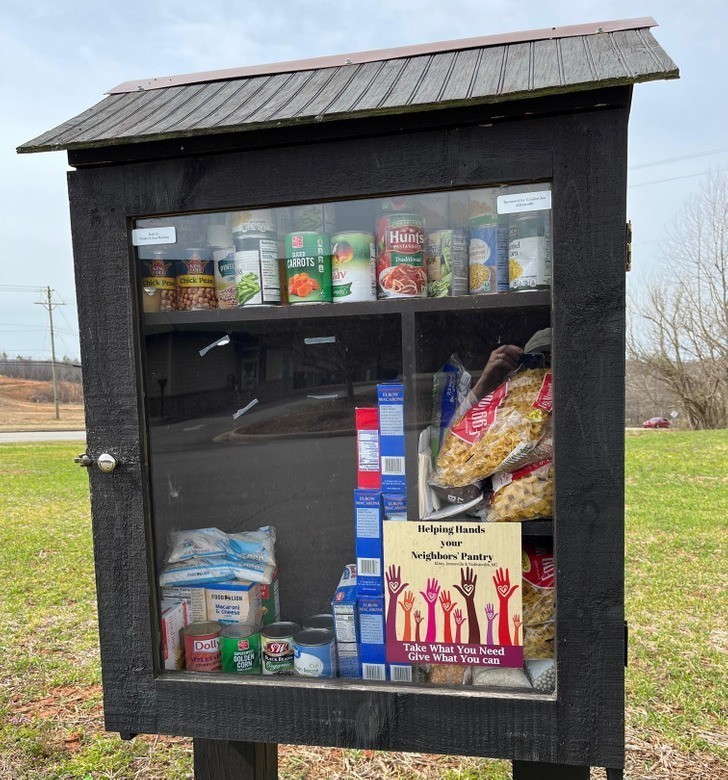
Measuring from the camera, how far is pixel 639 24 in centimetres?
Result: 114

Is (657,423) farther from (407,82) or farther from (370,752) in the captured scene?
(407,82)

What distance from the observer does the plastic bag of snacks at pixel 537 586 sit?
1109 mm

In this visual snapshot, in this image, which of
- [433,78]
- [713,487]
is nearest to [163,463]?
[433,78]

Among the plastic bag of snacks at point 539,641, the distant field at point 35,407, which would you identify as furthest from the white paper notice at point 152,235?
the distant field at point 35,407

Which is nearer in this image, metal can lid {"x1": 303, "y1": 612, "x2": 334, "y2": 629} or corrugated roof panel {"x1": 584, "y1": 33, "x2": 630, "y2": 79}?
corrugated roof panel {"x1": 584, "y1": 33, "x2": 630, "y2": 79}

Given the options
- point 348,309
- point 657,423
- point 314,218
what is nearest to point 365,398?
point 348,309

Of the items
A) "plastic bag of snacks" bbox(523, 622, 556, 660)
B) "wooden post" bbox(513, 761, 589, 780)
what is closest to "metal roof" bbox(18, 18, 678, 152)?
"plastic bag of snacks" bbox(523, 622, 556, 660)

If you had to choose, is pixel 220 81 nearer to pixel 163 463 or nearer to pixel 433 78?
pixel 433 78

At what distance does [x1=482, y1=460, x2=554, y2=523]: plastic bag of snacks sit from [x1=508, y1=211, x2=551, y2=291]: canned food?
0.95 ft

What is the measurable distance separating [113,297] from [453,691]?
84 centimetres

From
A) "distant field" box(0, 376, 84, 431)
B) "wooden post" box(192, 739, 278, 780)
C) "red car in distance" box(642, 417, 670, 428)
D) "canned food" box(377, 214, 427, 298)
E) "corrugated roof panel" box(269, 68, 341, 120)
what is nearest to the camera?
"corrugated roof panel" box(269, 68, 341, 120)

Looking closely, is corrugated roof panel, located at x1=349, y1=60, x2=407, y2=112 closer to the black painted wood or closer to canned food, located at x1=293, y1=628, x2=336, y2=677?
the black painted wood

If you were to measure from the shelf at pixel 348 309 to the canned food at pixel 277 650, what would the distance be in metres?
0.58

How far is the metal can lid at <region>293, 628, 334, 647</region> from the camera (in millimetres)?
1222
